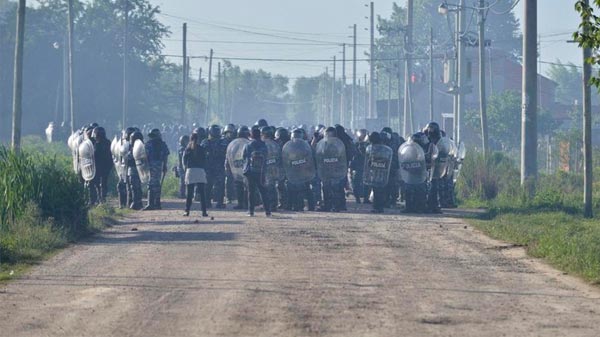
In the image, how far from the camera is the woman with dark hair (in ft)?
87.6

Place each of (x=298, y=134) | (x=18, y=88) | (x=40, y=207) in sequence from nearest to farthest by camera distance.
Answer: (x=40, y=207)
(x=298, y=134)
(x=18, y=88)

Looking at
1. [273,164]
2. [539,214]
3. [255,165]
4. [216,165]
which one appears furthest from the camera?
[216,165]

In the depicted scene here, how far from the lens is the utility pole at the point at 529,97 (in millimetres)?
30156

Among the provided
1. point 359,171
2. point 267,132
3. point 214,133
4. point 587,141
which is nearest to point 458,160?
point 359,171

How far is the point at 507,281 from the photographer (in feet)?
51.1

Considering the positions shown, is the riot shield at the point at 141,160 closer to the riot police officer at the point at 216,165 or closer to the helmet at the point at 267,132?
the riot police officer at the point at 216,165

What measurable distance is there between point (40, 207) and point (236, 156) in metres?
8.68

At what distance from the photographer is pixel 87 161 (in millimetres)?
29859

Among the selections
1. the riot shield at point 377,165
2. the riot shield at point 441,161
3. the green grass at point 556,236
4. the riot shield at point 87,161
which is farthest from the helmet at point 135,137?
the green grass at point 556,236

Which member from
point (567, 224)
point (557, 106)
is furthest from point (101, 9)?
point (567, 224)

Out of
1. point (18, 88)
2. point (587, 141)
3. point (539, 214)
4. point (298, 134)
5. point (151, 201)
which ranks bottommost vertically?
point (539, 214)

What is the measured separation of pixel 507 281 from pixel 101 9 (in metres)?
80.2

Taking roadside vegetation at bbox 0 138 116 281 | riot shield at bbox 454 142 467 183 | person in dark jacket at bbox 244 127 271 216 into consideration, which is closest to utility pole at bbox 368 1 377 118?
riot shield at bbox 454 142 467 183

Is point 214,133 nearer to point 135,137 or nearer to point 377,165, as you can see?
point 135,137
